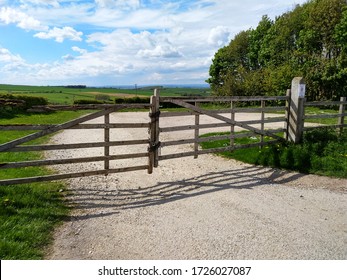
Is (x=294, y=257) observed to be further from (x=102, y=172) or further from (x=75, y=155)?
(x=75, y=155)

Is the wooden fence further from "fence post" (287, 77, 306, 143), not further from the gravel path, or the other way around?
the gravel path

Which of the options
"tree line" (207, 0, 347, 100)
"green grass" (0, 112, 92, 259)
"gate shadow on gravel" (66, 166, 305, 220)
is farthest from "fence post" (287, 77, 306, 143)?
"tree line" (207, 0, 347, 100)

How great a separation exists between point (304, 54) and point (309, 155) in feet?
100

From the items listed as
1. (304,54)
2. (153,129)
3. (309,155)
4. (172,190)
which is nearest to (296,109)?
(309,155)

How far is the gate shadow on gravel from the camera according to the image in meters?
6.38

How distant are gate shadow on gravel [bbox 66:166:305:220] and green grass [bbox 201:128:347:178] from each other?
1.65 feet

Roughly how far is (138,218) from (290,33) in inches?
1667

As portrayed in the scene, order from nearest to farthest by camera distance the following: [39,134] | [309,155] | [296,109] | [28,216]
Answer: [28,216]
[39,134]
[309,155]
[296,109]

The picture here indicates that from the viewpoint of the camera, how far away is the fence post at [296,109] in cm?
1032

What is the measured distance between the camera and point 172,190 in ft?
23.8

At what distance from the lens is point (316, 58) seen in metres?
34.3

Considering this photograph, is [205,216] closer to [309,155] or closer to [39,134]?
[39,134]

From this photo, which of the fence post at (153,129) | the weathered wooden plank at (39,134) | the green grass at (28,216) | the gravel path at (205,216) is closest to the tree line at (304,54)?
the gravel path at (205,216)

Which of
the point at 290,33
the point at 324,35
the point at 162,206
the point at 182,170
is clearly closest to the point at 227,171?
the point at 182,170
